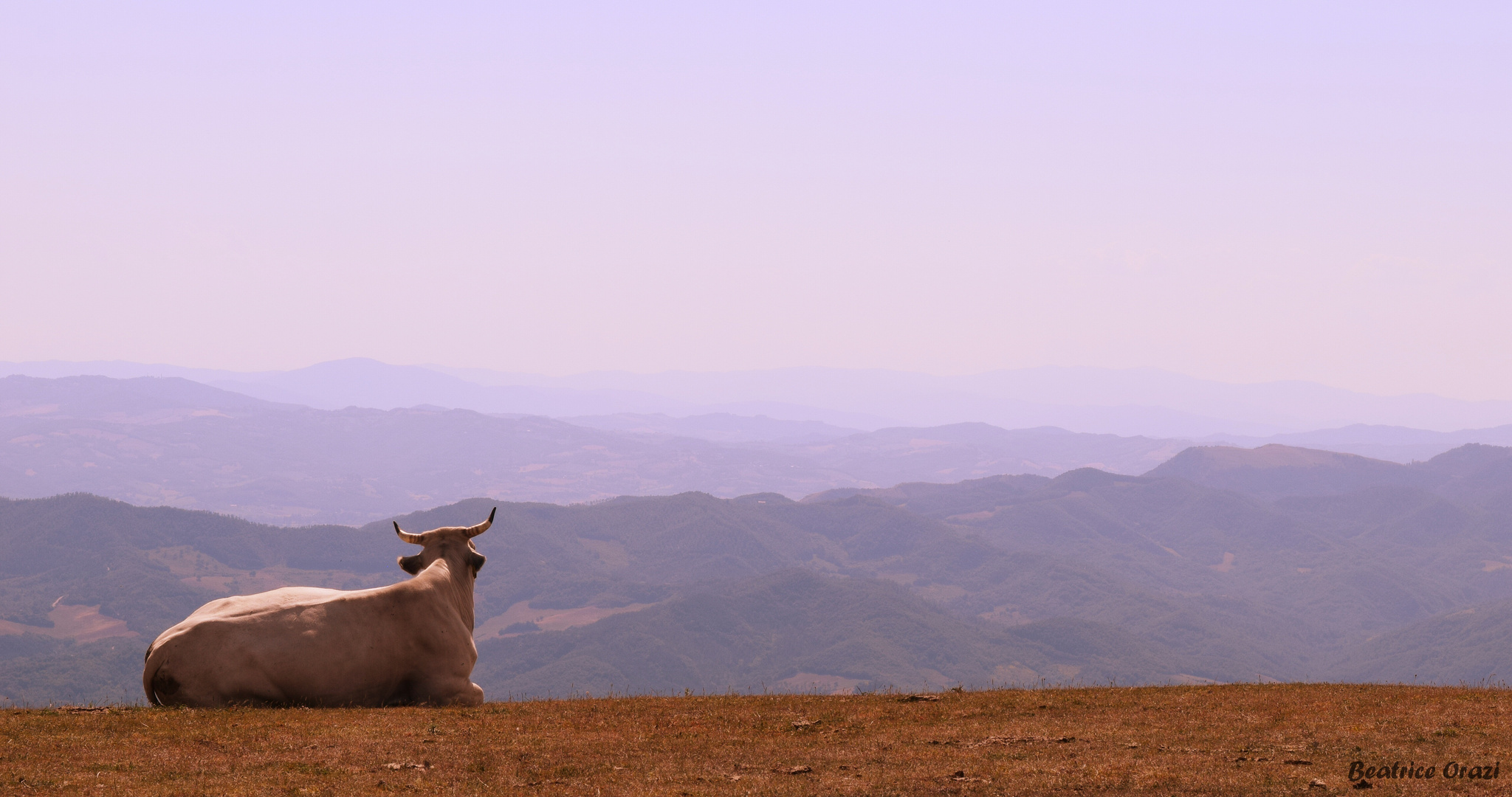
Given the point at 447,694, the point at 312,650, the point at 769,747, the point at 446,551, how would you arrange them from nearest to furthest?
the point at 769,747 < the point at 312,650 < the point at 447,694 < the point at 446,551

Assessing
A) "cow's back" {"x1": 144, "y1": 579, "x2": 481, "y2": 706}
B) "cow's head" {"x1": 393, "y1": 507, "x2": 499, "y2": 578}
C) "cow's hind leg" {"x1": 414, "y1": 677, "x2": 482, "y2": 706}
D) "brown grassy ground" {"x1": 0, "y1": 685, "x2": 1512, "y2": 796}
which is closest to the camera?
"brown grassy ground" {"x1": 0, "y1": 685, "x2": 1512, "y2": 796}

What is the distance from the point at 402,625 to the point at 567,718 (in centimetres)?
414

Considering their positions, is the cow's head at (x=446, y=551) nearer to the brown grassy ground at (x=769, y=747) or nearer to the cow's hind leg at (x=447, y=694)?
the cow's hind leg at (x=447, y=694)

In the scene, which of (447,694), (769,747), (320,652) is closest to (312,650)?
(320,652)

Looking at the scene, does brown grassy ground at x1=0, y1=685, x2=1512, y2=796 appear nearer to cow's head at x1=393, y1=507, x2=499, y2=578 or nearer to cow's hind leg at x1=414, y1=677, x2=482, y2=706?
cow's hind leg at x1=414, y1=677, x2=482, y2=706

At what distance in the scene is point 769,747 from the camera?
53.2ft

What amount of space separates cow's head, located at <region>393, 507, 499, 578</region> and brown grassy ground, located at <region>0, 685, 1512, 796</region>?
451 cm

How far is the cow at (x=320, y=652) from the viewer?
19141mm

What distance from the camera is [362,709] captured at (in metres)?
19.2

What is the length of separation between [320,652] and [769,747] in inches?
336

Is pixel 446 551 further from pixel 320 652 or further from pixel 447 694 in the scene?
pixel 320 652

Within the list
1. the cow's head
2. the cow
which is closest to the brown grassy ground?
the cow

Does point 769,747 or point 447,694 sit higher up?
point 769,747

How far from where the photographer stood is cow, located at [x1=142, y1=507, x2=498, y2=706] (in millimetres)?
19141
